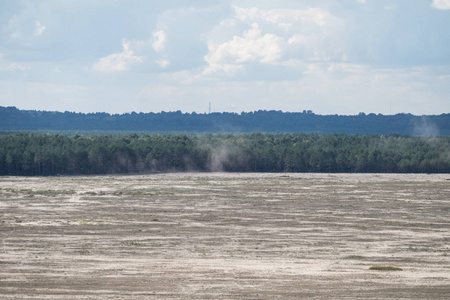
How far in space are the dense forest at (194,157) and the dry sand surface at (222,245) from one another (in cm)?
4762

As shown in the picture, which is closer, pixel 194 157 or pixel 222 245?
pixel 222 245

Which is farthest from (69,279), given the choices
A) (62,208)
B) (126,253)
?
(62,208)

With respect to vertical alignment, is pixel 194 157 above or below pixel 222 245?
above

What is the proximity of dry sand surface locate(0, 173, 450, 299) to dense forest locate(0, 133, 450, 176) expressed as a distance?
156 feet

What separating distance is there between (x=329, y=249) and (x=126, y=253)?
12.2 metres

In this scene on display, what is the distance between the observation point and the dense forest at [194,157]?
133375 millimetres

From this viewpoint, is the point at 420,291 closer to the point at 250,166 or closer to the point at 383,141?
the point at 250,166

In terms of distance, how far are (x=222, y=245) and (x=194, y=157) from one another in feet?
344

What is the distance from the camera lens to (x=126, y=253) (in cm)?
4244

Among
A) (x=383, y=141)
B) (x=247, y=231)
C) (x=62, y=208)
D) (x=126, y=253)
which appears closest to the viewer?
(x=126, y=253)

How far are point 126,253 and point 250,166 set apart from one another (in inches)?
4341

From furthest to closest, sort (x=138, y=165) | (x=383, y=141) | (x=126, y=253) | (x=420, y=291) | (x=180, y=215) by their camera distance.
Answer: (x=383, y=141) < (x=138, y=165) < (x=180, y=215) < (x=126, y=253) < (x=420, y=291)

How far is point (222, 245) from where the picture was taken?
46.1 metres

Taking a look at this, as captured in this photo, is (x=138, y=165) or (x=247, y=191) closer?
(x=247, y=191)
